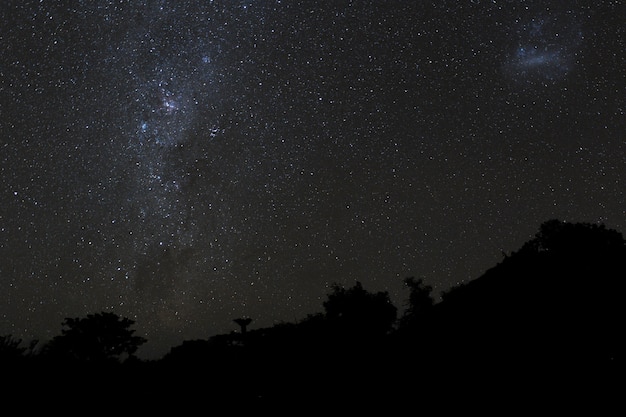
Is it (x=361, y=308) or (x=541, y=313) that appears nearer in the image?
(x=541, y=313)

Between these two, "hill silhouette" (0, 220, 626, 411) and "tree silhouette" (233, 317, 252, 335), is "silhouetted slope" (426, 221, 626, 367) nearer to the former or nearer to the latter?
"hill silhouette" (0, 220, 626, 411)

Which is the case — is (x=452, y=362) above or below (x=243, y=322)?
below

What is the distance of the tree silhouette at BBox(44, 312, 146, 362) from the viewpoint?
96.4 feet

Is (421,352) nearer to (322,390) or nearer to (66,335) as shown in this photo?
→ (322,390)

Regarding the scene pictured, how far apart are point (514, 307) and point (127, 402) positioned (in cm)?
1235

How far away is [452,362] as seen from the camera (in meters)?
12.9

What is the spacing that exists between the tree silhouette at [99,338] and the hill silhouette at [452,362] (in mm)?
9157

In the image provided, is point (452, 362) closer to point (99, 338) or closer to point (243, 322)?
point (243, 322)

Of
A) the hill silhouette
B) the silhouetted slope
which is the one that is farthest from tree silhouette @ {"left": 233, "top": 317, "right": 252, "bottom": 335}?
the silhouetted slope

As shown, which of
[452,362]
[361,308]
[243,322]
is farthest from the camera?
[361,308]

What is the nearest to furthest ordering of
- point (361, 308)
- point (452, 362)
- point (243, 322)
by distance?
point (452, 362)
point (243, 322)
point (361, 308)

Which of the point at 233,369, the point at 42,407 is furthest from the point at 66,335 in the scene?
the point at 42,407

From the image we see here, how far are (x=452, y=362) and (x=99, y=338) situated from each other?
26.3 m

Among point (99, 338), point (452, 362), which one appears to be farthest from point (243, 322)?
point (452, 362)
